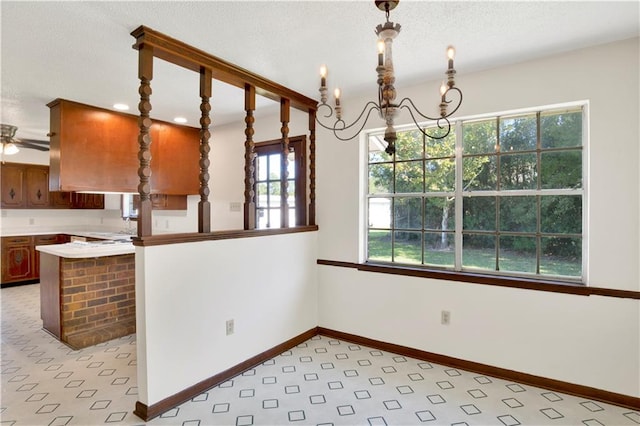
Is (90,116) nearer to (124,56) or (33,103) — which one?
(33,103)

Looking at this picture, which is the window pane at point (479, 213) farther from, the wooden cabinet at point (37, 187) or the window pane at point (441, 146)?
the wooden cabinet at point (37, 187)

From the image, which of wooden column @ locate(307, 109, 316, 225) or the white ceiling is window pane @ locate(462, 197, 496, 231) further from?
wooden column @ locate(307, 109, 316, 225)

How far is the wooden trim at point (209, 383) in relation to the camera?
85.9 inches

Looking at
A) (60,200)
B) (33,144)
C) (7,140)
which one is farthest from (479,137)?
(60,200)

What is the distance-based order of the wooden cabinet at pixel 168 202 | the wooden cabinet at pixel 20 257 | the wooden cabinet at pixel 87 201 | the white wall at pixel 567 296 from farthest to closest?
the wooden cabinet at pixel 87 201
the wooden cabinet at pixel 20 257
the wooden cabinet at pixel 168 202
the white wall at pixel 567 296

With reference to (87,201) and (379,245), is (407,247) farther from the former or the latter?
(87,201)

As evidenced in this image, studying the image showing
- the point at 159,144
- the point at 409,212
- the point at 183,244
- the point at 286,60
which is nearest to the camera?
the point at 183,244

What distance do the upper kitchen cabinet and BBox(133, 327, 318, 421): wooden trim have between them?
2508 mm

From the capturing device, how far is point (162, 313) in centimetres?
227

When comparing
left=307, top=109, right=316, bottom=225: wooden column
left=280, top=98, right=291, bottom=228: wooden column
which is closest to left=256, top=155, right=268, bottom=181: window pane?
left=307, top=109, right=316, bottom=225: wooden column

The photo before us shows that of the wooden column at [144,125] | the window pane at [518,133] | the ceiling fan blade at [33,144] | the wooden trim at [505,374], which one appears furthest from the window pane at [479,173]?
the ceiling fan blade at [33,144]

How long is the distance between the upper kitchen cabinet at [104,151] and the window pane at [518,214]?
3851 mm

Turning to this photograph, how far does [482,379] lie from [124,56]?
12.2ft

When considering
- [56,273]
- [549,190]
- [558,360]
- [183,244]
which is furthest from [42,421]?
[549,190]
